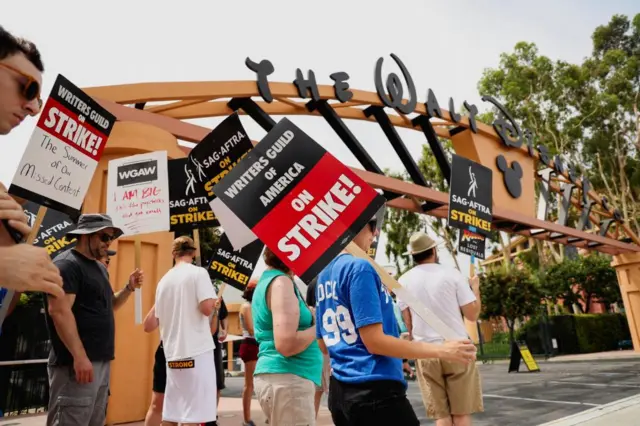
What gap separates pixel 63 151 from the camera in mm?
3256

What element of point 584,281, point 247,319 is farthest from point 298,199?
point 584,281

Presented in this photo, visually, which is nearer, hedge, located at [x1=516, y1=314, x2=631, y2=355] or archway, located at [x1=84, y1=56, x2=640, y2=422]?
archway, located at [x1=84, y1=56, x2=640, y2=422]

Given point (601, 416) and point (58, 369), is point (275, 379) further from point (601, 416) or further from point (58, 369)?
point (601, 416)

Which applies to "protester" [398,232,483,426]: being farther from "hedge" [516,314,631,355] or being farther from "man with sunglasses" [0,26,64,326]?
"hedge" [516,314,631,355]

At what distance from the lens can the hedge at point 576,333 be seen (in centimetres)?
2262

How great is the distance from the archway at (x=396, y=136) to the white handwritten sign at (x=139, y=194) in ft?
6.80

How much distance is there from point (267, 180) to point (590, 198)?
16.9 metres

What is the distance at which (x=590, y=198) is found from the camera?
16.2m

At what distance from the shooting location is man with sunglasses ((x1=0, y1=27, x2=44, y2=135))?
1452 mm

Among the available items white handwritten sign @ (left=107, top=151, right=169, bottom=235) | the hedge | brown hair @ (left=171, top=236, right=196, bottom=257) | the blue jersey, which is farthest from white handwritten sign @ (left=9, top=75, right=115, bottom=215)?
the hedge

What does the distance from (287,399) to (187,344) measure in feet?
3.97

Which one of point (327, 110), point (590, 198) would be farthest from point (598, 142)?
point (327, 110)

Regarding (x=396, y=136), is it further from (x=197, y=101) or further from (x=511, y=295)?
(x=511, y=295)

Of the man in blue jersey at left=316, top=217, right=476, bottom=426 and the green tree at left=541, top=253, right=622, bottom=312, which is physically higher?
the green tree at left=541, top=253, right=622, bottom=312
